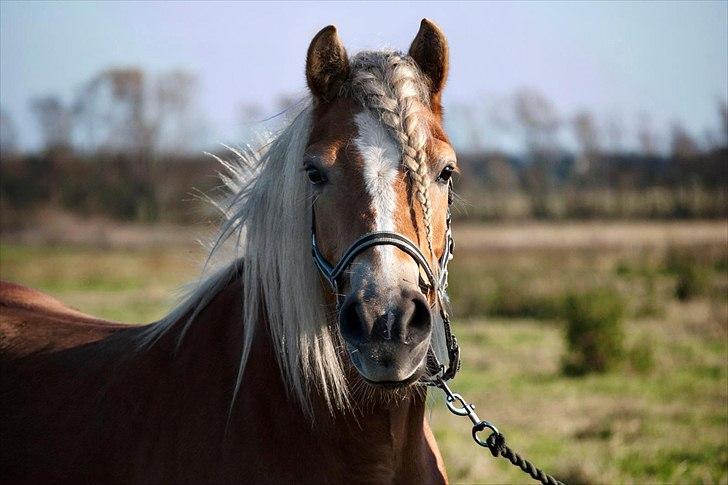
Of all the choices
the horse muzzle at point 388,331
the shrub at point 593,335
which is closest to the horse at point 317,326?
the horse muzzle at point 388,331

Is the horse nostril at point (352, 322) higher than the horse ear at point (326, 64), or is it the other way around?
the horse ear at point (326, 64)

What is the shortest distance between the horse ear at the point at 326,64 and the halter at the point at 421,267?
448mm

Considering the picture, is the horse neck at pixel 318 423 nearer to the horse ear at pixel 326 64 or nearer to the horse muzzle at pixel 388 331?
the horse muzzle at pixel 388 331

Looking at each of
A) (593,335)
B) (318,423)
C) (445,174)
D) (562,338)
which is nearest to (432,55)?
(445,174)

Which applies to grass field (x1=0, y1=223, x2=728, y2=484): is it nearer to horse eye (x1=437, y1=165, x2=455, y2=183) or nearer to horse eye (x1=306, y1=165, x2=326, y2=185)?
horse eye (x1=437, y1=165, x2=455, y2=183)

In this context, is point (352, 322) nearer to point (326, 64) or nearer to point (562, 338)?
point (326, 64)

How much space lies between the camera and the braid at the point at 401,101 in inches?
94.9

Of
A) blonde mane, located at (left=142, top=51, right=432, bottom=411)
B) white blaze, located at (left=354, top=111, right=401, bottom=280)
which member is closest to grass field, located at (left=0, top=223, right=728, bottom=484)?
blonde mane, located at (left=142, top=51, right=432, bottom=411)

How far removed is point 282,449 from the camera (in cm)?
250

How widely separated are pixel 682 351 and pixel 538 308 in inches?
211

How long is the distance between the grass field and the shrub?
20cm

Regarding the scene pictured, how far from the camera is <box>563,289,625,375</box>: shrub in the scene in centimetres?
1017

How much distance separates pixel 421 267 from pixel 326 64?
0.86 m

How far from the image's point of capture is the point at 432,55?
8.94 feet
